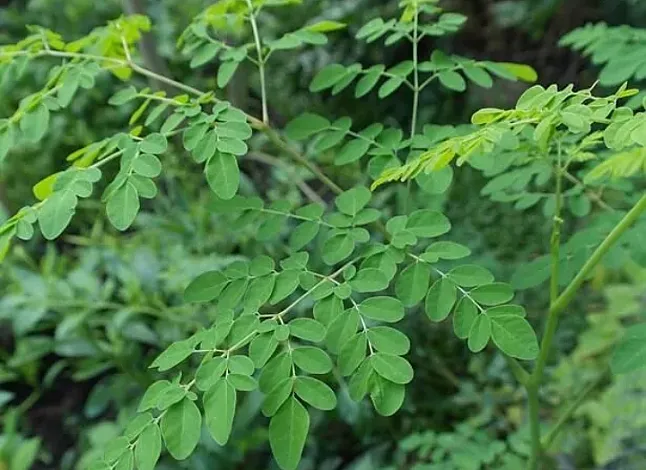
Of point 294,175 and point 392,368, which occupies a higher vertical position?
point 392,368

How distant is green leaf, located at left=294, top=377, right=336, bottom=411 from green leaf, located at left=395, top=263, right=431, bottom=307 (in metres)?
0.14

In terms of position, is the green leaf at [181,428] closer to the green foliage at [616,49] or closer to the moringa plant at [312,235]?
the moringa plant at [312,235]

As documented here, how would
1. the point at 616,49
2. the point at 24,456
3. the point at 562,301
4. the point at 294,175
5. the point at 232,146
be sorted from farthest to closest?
the point at 294,175 < the point at 24,456 < the point at 616,49 < the point at 562,301 < the point at 232,146

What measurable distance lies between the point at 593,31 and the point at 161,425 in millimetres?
945

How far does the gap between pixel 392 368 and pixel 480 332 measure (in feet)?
0.35

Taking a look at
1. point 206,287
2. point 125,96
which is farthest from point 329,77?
point 206,287

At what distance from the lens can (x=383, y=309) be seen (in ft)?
2.87

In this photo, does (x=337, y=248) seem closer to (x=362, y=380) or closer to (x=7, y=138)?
(x=362, y=380)

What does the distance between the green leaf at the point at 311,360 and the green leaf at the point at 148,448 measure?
0.47 feet

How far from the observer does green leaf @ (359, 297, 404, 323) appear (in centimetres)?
87

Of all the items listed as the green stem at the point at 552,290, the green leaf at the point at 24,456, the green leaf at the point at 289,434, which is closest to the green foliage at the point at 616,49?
the green stem at the point at 552,290

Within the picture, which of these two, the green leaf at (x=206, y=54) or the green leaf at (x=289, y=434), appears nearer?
the green leaf at (x=289, y=434)

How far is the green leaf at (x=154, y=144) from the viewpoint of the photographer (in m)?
0.88

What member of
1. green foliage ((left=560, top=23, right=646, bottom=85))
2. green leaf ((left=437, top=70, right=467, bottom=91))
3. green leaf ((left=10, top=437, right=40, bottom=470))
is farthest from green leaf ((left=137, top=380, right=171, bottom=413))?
green leaf ((left=10, top=437, right=40, bottom=470))
